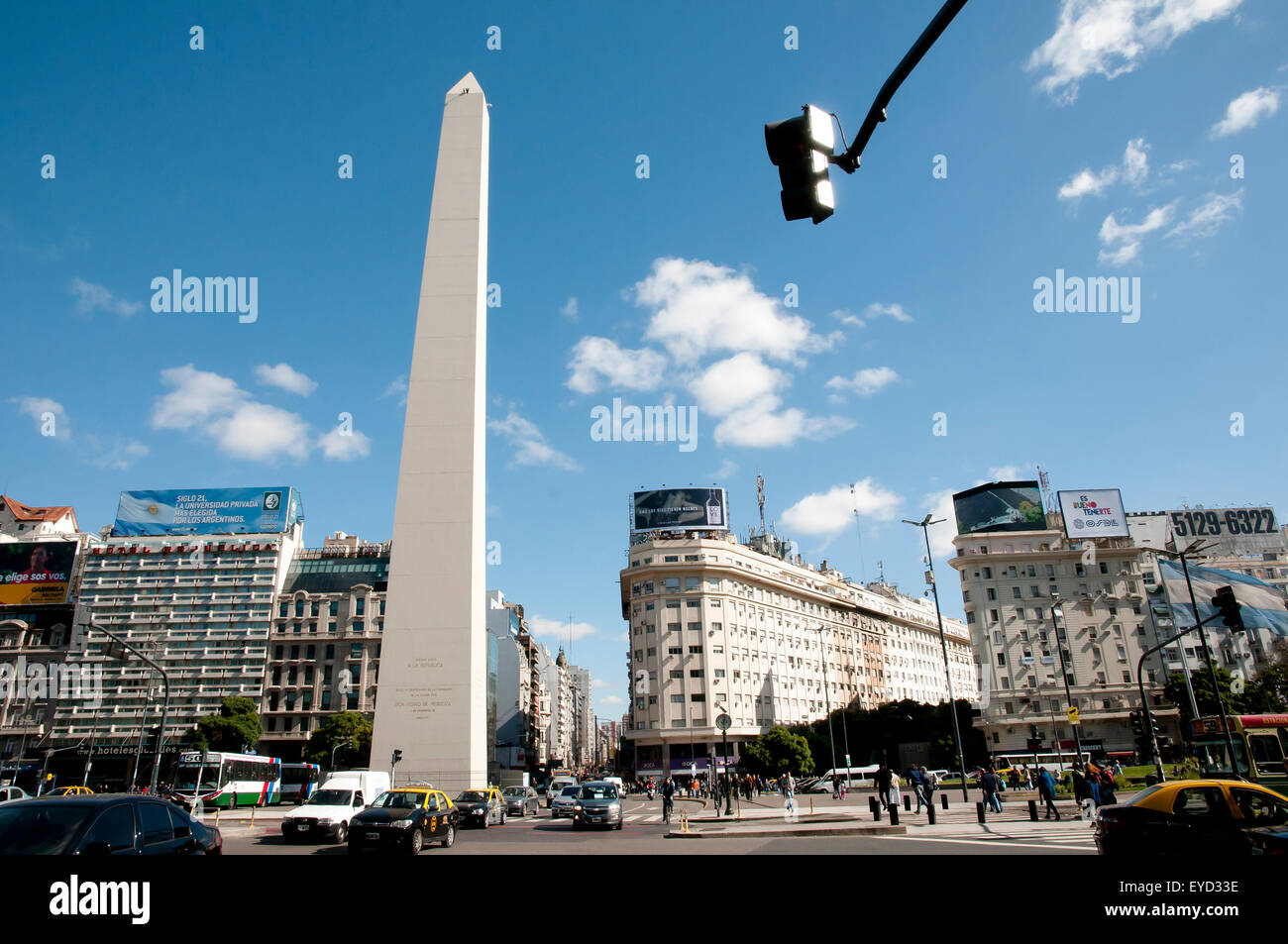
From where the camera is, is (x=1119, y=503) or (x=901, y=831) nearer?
(x=901, y=831)

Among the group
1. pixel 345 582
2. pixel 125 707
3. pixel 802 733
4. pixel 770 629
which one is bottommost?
pixel 802 733

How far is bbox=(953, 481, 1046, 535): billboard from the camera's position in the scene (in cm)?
8088

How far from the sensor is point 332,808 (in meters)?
20.0

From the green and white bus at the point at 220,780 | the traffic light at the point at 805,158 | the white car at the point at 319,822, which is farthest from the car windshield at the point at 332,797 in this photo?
the traffic light at the point at 805,158

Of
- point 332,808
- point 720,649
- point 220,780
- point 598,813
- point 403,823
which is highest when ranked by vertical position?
point 720,649

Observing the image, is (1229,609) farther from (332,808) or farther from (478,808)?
(332,808)

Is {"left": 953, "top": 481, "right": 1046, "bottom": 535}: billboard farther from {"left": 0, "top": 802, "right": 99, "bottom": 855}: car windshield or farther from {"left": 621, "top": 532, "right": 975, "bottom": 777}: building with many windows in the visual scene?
{"left": 0, "top": 802, "right": 99, "bottom": 855}: car windshield

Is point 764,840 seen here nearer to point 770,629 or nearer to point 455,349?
point 455,349

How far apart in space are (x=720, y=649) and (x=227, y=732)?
48939 mm

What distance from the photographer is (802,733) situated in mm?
74312

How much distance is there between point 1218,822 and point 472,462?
28.2 m

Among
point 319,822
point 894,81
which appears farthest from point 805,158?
point 319,822
